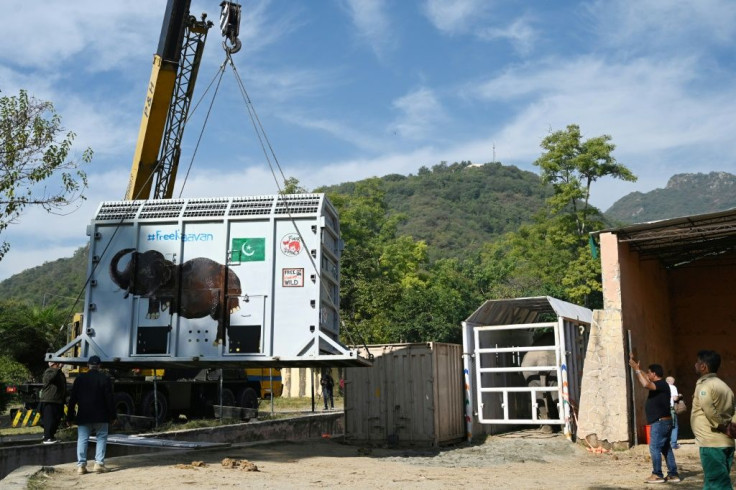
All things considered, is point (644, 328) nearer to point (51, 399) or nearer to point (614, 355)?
point (614, 355)

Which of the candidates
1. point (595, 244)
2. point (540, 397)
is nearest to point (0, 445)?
point (540, 397)

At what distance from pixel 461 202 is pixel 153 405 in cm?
13612

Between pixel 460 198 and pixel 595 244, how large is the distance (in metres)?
141

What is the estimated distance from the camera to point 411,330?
4081 centimetres

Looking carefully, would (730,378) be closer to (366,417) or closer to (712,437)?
(366,417)

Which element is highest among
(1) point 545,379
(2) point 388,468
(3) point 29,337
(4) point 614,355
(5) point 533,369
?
(3) point 29,337

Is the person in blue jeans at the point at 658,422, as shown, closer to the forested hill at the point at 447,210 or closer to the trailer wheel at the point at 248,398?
the trailer wheel at the point at 248,398

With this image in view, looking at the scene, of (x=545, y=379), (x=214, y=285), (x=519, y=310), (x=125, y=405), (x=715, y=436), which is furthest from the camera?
(x=519, y=310)

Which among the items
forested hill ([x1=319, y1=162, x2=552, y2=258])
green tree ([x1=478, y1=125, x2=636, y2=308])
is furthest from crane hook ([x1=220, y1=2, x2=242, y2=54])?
forested hill ([x1=319, y1=162, x2=552, y2=258])

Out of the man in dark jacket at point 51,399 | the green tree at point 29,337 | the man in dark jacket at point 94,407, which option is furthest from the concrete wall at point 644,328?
the green tree at point 29,337

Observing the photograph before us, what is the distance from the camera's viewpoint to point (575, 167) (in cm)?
3953

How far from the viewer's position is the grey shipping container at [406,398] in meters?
15.1

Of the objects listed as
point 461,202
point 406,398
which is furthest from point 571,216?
point 461,202

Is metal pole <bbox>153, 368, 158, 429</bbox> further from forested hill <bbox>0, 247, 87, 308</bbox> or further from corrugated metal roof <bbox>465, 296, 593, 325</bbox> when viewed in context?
forested hill <bbox>0, 247, 87, 308</bbox>
